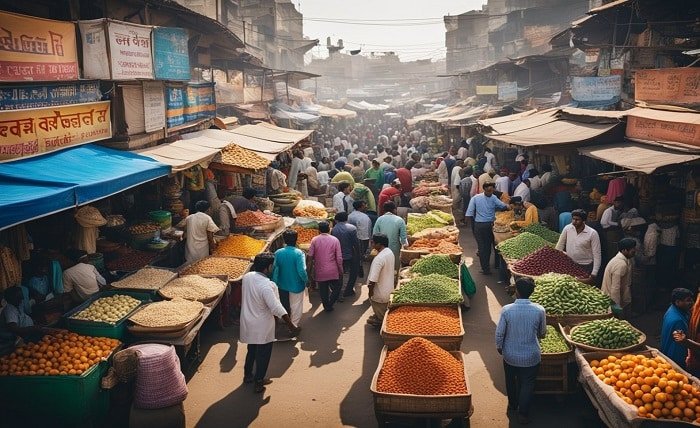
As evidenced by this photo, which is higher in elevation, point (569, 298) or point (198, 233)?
point (198, 233)

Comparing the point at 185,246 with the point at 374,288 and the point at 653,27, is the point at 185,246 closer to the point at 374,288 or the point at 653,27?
the point at 374,288

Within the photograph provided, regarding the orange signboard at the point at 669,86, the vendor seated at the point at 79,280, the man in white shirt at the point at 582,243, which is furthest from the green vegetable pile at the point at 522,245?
the vendor seated at the point at 79,280

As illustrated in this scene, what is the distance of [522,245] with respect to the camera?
9.83 m

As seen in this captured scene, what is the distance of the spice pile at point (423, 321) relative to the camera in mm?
6918

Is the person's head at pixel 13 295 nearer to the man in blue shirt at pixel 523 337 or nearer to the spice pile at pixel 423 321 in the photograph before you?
the spice pile at pixel 423 321

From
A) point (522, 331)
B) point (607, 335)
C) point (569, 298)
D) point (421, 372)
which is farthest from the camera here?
point (569, 298)

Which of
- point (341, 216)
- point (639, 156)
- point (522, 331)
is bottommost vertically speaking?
point (522, 331)

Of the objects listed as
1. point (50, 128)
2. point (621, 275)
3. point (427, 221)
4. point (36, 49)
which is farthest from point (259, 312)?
point (427, 221)

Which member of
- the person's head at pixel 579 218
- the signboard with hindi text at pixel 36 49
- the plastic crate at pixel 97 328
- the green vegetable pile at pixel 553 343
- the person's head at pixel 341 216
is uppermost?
the signboard with hindi text at pixel 36 49

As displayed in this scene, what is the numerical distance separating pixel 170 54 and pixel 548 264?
9.04 meters

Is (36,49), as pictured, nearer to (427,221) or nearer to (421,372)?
(421,372)

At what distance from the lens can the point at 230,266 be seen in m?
9.80

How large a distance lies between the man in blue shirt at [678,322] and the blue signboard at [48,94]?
26.9 feet

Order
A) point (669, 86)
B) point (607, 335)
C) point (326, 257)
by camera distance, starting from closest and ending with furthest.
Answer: point (607, 335)
point (326, 257)
point (669, 86)
